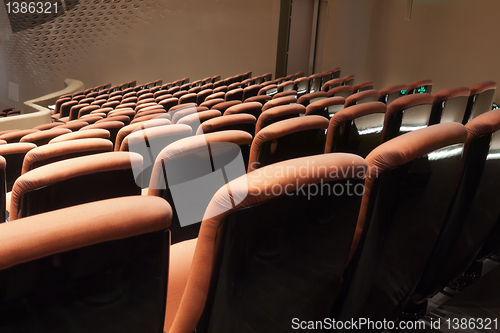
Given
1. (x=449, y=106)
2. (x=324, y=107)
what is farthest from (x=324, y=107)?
(x=449, y=106)

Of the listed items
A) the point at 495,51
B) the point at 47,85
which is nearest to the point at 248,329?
the point at 495,51

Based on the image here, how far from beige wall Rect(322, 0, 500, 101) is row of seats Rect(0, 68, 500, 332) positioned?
153cm

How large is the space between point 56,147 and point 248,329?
42 cm

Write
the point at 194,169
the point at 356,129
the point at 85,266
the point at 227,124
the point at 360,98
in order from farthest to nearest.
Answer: the point at 360,98, the point at 227,124, the point at 356,129, the point at 194,169, the point at 85,266

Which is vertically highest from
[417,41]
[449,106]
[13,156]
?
[417,41]

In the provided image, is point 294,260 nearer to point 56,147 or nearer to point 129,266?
point 129,266

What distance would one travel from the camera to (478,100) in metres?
1.05

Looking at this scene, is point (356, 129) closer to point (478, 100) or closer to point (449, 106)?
point (449, 106)

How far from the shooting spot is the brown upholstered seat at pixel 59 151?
0.54 meters

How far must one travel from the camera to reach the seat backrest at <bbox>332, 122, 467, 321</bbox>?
0.97ft

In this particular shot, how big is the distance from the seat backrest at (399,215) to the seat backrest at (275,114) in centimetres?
42

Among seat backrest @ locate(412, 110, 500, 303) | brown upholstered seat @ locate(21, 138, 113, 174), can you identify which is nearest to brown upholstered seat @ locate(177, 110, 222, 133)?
brown upholstered seat @ locate(21, 138, 113, 174)

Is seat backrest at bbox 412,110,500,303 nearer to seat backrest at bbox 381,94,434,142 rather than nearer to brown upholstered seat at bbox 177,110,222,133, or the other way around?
seat backrest at bbox 381,94,434,142

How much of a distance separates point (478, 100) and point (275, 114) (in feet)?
2.09
